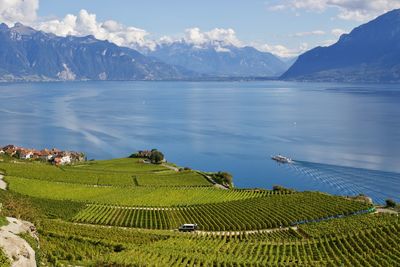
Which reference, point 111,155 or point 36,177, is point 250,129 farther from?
point 36,177

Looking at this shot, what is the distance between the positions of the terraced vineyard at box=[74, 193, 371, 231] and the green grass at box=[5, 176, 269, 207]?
4759 mm

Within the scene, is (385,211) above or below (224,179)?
above

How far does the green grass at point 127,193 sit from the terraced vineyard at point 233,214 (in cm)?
476

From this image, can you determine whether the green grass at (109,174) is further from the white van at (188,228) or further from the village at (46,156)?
the white van at (188,228)

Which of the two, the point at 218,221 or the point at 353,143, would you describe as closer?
the point at 218,221

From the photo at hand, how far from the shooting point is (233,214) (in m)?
66.6

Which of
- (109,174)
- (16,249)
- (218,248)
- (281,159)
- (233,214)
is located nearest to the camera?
(16,249)

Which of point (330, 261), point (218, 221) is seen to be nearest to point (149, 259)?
point (330, 261)

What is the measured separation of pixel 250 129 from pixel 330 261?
147 metres

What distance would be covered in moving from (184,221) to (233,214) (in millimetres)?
7245

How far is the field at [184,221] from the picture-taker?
1570 inches

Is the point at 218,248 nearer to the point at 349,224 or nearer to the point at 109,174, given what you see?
the point at 349,224

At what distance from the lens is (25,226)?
32.5 meters

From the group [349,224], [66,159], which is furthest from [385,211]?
[66,159]
